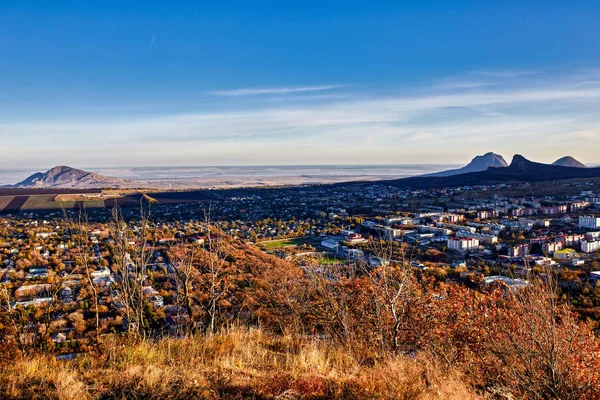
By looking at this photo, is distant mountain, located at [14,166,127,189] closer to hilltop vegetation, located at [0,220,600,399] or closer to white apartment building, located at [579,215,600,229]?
white apartment building, located at [579,215,600,229]

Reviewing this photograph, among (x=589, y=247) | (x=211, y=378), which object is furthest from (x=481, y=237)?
(x=211, y=378)

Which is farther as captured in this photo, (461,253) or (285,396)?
(461,253)

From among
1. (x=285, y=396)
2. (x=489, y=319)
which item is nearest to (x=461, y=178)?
(x=489, y=319)

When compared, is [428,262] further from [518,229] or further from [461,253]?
[518,229]

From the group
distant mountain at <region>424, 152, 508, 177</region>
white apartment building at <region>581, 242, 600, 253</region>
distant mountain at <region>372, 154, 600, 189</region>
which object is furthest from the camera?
distant mountain at <region>424, 152, 508, 177</region>

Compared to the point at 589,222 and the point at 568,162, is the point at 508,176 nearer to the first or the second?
the point at 589,222

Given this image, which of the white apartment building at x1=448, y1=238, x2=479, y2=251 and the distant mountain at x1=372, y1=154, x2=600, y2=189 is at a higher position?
the distant mountain at x1=372, y1=154, x2=600, y2=189

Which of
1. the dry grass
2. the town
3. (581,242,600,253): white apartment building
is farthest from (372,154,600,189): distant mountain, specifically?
the dry grass

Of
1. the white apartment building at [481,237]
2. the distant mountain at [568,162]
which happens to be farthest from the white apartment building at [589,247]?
the distant mountain at [568,162]

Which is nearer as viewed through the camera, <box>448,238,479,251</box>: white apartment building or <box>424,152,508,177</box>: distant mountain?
<box>448,238,479,251</box>: white apartment building
